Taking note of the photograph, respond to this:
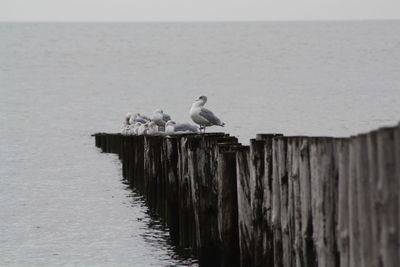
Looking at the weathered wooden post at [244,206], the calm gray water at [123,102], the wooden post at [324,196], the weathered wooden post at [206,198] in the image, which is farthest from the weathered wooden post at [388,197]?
the calm gray water at [123,102]

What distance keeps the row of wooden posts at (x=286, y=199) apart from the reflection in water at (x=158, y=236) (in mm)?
154

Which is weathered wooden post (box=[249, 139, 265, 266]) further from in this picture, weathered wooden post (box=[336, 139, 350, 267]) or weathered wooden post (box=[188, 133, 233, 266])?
weathered wooden post (box=[336, 139, 350, 267])

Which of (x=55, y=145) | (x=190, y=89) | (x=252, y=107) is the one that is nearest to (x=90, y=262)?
(x=55, y=145)

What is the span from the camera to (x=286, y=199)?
761 cm

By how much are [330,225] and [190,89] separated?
2637 inches

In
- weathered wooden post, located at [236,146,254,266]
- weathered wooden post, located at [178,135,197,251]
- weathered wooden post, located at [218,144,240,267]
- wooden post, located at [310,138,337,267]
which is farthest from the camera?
weathered wooden post, located at [178,135,197,251]

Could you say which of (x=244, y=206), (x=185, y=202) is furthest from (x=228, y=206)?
(x=185, y=202)

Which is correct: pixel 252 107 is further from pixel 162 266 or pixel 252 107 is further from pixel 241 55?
pixel 241 55

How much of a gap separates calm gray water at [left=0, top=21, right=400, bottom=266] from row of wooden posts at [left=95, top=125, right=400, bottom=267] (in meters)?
1.60

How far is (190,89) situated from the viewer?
73438 millimetres

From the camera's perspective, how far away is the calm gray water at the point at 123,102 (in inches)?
611

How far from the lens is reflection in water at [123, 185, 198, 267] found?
480 inches

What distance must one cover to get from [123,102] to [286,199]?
58385mm

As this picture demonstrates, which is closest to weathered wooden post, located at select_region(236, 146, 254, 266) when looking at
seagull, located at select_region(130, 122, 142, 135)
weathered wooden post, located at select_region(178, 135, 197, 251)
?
weathered wooden post, located at select_region(178, 135, 197, 251)
